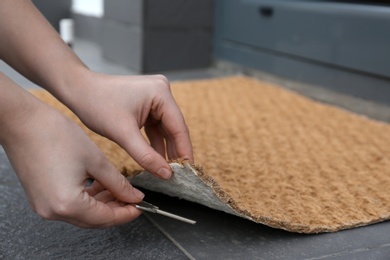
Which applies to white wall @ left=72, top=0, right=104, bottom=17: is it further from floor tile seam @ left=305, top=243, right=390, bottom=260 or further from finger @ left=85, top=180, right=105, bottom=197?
floor tile seam @ left=305, top=243, right=390, bottom=260

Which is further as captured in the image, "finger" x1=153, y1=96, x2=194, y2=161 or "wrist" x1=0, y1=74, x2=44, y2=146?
"finger" x1=153, y1=96, x2=194, y2=161

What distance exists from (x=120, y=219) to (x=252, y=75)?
5.01 feet

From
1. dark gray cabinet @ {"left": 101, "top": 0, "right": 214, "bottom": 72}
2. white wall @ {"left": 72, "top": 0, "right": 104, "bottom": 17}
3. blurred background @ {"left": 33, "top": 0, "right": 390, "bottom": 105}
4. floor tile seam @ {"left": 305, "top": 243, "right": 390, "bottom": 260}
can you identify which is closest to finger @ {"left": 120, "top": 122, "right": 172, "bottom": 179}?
floor tile seam @ {"left": 305, "top": 243, "right": 390, "bottom": 260}

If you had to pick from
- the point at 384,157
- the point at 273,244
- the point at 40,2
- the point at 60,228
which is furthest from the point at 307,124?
the point at 40,2

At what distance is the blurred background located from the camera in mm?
1596

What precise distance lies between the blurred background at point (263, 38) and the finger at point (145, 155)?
3.14 feet

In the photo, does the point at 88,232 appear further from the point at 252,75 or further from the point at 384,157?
the point at 252,75

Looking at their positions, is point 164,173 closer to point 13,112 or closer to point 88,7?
point 13,112

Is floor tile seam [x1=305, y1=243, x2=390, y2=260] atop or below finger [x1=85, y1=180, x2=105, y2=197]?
below

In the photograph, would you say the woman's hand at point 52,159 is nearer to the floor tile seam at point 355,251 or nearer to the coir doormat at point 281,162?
the coir doormat at point 281,162

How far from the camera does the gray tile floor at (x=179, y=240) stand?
812 millimetres

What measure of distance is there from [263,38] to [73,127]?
147 cm

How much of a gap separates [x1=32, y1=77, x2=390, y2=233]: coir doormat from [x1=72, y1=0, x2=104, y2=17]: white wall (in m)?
1.48

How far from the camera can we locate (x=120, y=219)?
0.75 m
